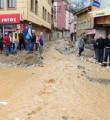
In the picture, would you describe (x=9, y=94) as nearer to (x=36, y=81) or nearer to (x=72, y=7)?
(x=36, y=81)


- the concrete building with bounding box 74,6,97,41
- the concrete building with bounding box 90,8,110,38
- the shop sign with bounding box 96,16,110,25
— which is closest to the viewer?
the shop sign with bounding box 96,16,110,25

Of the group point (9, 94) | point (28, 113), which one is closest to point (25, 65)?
point (9, 94)

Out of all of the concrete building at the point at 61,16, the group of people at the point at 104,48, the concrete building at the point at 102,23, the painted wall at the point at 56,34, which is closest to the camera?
the group of people at the point at 104,48

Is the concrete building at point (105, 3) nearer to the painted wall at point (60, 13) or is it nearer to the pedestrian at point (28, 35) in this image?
the pedestrian at point (28, 35)

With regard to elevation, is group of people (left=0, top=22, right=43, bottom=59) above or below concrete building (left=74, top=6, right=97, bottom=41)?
below

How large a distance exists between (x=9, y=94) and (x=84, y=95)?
2.44m

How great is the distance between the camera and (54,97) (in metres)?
4.69

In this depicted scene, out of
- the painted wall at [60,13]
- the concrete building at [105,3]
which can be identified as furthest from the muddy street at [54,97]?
the painted wall at [60,13]

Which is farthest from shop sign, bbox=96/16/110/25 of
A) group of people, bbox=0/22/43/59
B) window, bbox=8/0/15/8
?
window, bbox=8/0/15/8

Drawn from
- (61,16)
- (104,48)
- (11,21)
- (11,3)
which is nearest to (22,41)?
(11,21)

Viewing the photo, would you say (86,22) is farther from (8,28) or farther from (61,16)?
(61,16)

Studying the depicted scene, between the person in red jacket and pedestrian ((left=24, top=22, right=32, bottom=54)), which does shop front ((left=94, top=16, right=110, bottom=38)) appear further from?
the person in red jacket

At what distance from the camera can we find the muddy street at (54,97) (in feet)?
12.1

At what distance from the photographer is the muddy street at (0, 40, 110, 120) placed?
3700mm
